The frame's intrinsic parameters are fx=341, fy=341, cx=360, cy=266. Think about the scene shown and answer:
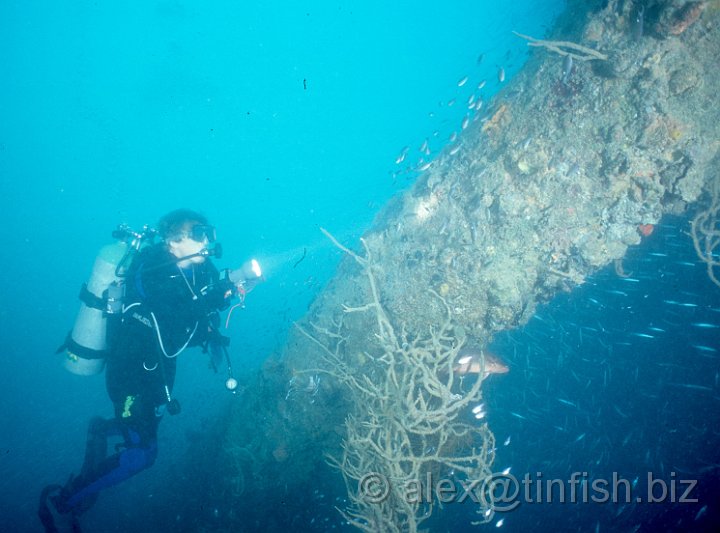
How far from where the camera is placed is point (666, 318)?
8.48m

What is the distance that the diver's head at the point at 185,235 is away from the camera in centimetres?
634

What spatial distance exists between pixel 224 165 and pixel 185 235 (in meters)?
109

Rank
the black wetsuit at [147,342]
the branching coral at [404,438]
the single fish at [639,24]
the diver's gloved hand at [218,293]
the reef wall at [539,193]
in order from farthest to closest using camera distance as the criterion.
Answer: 1. the diver's gloved hand at [218,293]
2. the black wetsuit at [147,342]
3. the reef wall at [539,193]
4. the single fish at [639,24]
5. the branching coral at [404,438]

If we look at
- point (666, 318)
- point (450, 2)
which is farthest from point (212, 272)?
point (450, 2)

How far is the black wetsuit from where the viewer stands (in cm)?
601

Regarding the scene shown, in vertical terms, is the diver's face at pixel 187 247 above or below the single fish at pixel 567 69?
above

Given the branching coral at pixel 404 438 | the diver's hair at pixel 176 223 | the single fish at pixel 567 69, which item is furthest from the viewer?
the diver's hair at pixel 176 223

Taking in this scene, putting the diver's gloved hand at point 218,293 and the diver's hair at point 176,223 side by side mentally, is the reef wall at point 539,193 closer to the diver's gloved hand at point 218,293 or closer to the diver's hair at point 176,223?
the diver's gloved hand at point 218,293

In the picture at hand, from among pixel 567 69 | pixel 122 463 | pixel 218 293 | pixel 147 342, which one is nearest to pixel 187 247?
pixel 218 293

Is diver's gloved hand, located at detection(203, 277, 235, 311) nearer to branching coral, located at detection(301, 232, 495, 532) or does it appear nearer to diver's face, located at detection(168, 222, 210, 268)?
diver's face, located at detection(168, 222, 210, 268)

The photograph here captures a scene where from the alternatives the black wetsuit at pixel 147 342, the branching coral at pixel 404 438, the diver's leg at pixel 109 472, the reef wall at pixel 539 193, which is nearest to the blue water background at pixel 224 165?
the reef wall at pixel 539 193

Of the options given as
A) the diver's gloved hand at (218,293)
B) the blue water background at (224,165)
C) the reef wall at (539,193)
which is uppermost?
the blue water background at (224,165)

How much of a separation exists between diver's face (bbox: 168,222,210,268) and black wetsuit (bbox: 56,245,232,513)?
13cm

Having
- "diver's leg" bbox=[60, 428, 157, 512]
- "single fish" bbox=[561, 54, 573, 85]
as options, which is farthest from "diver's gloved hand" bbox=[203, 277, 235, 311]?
"single fish" bbox=[561, 54, 573, 85]
